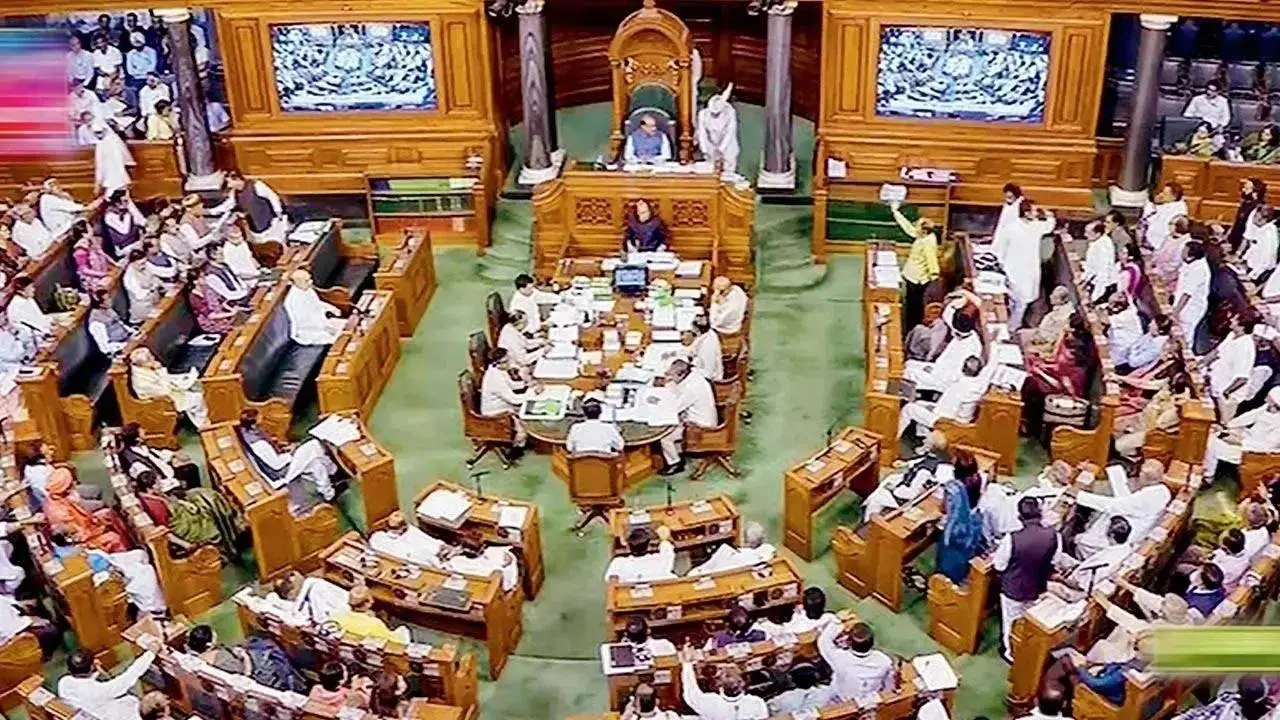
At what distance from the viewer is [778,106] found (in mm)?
16438

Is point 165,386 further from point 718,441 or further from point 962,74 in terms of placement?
point 962,74

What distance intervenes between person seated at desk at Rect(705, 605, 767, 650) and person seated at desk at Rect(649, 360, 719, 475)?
105 inches

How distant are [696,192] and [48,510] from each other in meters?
7.04

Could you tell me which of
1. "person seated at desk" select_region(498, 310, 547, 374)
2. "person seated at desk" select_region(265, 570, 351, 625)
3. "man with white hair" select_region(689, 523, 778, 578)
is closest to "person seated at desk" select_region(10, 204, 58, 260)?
"person seated at desk" select_region(498, 310, 547, 374)

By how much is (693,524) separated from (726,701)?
214cm

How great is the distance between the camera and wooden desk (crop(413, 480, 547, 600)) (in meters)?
10.9

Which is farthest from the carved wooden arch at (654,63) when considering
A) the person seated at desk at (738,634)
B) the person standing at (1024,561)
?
the person seated at desk at (738,634)

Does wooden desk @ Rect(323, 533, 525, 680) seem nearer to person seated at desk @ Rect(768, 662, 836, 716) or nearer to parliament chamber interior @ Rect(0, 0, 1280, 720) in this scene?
parliament chamber interior @ Rect(0, 0, 1280, 720)

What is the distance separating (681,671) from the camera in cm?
938

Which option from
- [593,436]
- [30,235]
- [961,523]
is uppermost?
[30,235]

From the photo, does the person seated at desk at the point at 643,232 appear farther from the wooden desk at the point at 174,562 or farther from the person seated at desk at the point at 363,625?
the person seated at desk at the point at 363,625

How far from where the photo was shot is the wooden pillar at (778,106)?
52.8 feet

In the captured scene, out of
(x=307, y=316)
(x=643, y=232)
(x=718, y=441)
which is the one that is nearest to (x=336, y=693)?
(x=718, y=441)

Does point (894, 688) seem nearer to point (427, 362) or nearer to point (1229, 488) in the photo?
point (1229, 488)
